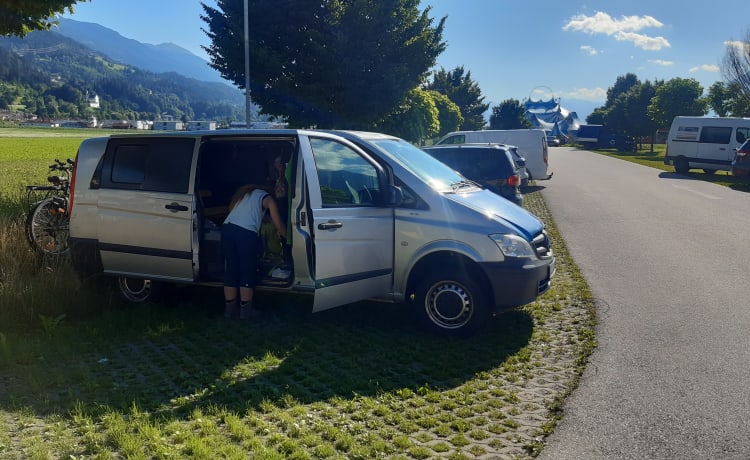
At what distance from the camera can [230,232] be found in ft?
20.5

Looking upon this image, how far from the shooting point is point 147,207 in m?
6.45

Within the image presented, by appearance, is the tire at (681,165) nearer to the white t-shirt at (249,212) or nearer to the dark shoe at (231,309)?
the white t-shirt at (249,212)

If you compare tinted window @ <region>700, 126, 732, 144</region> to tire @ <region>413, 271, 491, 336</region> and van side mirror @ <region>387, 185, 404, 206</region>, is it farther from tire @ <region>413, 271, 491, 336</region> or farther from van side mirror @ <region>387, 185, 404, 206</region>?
van side mirror @ <region>387, 185, 404, 206</region>

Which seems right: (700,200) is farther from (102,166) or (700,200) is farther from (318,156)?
(102,166)

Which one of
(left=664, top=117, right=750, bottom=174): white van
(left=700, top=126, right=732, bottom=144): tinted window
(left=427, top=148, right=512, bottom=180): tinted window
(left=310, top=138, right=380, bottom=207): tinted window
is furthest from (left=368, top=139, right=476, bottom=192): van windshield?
(left=700, top=126, right=732, bottom=144): tinted window

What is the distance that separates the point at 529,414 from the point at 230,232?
3426 millimetres

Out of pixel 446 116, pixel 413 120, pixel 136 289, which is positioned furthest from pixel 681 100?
pixel 136 289

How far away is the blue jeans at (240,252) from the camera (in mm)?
6227

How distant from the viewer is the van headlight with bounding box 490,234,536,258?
19.0ft

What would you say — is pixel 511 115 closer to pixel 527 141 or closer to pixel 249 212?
pixel 527 141

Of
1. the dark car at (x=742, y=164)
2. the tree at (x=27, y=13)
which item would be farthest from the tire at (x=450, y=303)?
the dark car at (x=742, y=164)

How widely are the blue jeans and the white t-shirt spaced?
52 mm

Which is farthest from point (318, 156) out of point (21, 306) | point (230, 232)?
point (21, 306)

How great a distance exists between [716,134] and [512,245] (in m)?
25.9
